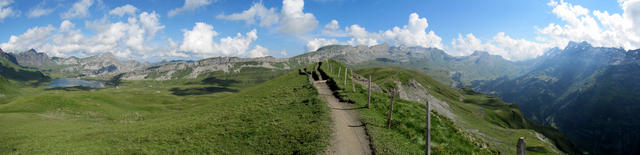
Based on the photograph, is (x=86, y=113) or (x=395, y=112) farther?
(x=86, y=113)

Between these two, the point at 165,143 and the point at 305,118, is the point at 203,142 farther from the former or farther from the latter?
the point at 305,118

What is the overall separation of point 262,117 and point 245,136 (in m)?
6.56

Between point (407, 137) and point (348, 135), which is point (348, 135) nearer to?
point (348, 135)

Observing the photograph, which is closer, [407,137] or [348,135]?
[407,137]

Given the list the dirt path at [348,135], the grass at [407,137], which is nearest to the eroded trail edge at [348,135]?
the dirt path at [348,135]

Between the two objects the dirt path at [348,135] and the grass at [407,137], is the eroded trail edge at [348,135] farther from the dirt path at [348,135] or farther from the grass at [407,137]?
the grass at [407,137]

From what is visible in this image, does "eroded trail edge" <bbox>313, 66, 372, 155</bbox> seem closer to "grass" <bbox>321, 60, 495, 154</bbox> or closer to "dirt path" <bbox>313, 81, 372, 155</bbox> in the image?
"dirt path" <bbox>313, 81, 372, 155</bbox>

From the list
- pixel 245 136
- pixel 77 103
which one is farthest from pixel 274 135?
pixel 77 103

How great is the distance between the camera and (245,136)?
25.1 m

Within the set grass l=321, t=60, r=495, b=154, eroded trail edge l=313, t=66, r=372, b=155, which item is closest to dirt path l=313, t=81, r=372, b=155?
eroded trail edge l=313, t=66, r=372, b=155

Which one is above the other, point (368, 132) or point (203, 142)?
point (368, 132)

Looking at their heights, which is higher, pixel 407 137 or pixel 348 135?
pixel 348 135

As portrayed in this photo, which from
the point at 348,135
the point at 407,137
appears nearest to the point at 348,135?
the point at 348,135

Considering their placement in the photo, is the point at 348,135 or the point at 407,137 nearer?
the point at 407,137
